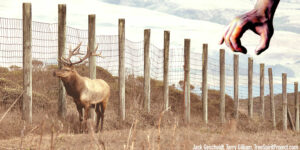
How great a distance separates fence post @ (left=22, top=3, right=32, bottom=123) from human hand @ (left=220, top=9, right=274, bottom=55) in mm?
6025

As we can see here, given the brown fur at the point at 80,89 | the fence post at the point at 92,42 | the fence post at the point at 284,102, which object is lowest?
the fence post at the point at 284,102

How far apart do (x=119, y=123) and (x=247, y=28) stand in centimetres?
603

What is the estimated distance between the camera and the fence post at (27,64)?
29.1 ft

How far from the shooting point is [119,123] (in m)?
9.50

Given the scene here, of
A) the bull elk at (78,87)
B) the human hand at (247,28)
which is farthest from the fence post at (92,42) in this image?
the human hand at (247,28)

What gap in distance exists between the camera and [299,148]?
727 centimetres

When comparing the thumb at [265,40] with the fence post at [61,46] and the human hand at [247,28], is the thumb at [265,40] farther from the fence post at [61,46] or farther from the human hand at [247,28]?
the fence post at [61,46]

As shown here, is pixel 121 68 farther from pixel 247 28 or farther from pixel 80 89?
pixel 247 28

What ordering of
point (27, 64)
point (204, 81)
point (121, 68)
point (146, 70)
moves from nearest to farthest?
1. point (27, 64)
2. point (121, 68)
3. point (146, 70)
4. point (204, 81)

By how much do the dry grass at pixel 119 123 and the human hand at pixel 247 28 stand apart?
1.57m

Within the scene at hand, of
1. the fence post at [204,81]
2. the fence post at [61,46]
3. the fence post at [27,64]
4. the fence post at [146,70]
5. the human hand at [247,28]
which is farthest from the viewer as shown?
the fence post at [204,81]

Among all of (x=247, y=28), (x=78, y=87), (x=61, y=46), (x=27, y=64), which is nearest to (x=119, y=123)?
(x=78, y=87)

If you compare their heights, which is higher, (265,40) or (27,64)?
(265,40)

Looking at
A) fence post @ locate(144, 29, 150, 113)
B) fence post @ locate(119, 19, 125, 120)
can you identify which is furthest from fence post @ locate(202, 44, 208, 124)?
fence post @ locate(119, 19, 125, 120)
